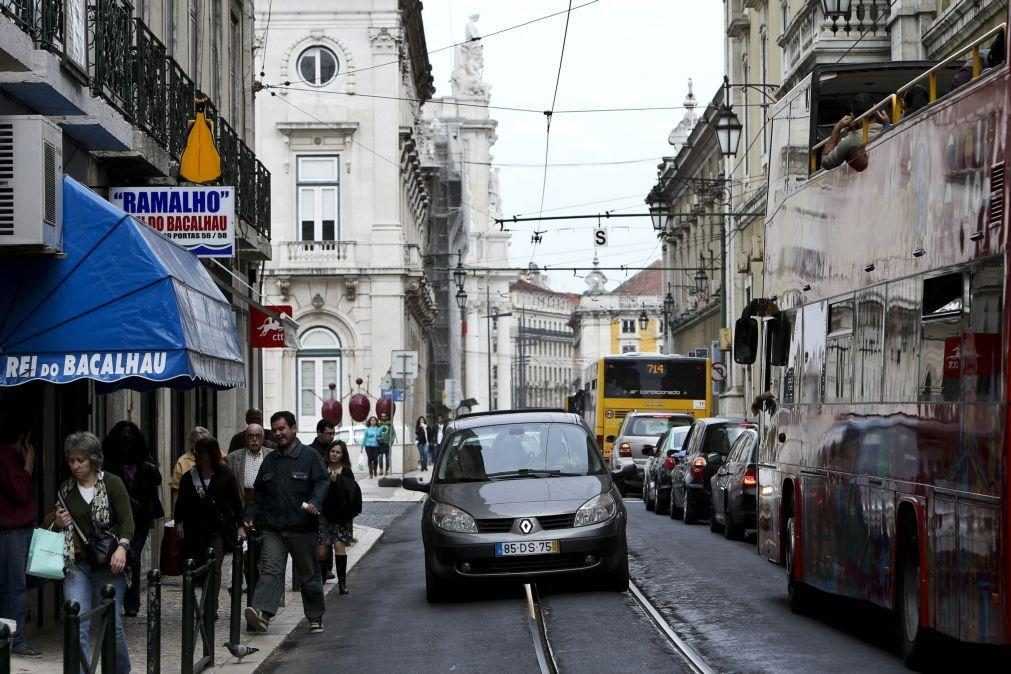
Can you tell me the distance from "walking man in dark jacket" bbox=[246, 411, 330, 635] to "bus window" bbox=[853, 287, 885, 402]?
14.4 feet

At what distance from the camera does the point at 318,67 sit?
56.0 metres

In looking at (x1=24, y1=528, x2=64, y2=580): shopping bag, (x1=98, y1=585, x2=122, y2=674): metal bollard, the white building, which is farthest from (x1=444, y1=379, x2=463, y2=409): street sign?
(x1=98, y1=585, x2=122, y2=674): metal bollard

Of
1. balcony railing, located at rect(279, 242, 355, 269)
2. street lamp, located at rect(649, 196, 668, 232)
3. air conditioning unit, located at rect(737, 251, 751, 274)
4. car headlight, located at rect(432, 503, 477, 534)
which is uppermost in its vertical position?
street lamp, located at rect(649, 196, 668, 232)

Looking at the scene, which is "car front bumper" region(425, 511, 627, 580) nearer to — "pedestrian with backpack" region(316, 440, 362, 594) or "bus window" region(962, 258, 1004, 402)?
"pedestrian with backpack" region(316, 440, 362, 594)

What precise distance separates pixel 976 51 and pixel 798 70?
24906 mm

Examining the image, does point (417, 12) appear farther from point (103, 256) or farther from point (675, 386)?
point (103, 256)

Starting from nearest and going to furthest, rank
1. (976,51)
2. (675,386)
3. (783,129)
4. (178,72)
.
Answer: (976,51), (783,129), (178,72), (675,386)

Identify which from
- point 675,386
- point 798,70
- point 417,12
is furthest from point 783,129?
point 417,12

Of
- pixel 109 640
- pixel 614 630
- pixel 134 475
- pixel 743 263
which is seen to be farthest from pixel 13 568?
pixel 743 263

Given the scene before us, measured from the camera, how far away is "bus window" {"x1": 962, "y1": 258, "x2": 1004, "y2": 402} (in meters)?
8.85

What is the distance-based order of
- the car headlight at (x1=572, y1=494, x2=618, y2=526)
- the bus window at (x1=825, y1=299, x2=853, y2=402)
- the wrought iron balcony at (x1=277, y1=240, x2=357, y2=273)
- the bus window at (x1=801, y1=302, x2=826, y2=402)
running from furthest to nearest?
the wrought iron balcony at (x1=277, y1=240, x2=357, y2=273) → the car headlight at (x1=572, y1=494, x2=618, y2=526) → the bus window at (x1=801, y1=302, x2=826, y2=402) → the bus window at (x1=825, y1=299, x2=853, y2=402)

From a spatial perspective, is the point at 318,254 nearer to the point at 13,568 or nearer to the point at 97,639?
the point at 13,568

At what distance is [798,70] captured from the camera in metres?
34.1

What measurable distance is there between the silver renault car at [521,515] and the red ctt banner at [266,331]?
8804 millimetres
